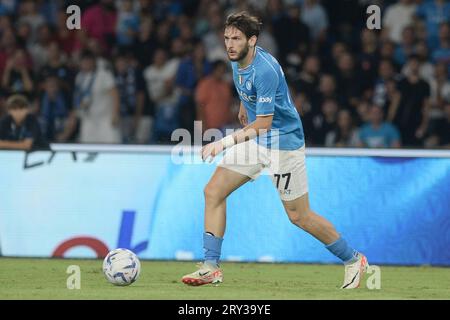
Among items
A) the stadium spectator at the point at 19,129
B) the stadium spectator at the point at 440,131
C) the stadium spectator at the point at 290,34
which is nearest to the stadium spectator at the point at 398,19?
Answer: the stadium spectator at the point at 290,34

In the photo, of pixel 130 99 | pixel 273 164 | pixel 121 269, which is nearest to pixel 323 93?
pixel 130 99

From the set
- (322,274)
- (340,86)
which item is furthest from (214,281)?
(340,86)

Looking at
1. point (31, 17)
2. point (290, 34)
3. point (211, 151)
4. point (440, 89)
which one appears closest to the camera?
point (211, 151)

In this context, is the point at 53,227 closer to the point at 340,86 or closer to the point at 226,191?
the point at 226,191

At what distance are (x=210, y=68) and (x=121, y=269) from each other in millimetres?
7522

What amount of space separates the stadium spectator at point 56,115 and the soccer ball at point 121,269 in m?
6.84

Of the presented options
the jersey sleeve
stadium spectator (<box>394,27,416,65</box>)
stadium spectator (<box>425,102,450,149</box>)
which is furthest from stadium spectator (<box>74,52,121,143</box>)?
the jersey sleeve

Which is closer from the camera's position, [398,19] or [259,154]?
[259,154]

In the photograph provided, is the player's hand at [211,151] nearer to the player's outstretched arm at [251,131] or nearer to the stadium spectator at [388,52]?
the player's outstretched arm at [251,131]

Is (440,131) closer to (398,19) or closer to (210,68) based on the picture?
(398,19)

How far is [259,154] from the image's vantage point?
10430 mm

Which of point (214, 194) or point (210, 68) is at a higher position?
point (210, 68)

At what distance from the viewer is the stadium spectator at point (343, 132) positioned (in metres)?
15.9

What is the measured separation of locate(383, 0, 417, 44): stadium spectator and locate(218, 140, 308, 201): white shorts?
7633 millimetres
